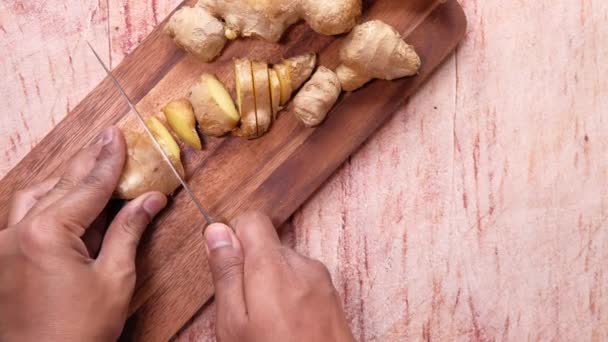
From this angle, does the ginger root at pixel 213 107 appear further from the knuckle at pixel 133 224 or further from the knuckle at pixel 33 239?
the knuckle at pixel 33 239

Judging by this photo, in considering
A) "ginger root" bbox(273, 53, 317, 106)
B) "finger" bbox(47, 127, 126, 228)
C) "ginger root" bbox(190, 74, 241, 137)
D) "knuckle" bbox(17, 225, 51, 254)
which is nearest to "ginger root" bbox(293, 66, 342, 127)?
"ginger root" bbox(273, 53, 317, 106)

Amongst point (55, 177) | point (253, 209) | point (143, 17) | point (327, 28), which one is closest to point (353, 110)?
point (327, 28)

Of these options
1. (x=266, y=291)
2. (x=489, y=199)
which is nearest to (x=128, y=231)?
(x=266, y=291)

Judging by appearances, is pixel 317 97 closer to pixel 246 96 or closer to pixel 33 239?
pixel 246 96

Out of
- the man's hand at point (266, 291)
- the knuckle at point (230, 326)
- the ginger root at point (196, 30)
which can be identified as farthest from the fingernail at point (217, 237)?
the ginger root at point (196, 30)

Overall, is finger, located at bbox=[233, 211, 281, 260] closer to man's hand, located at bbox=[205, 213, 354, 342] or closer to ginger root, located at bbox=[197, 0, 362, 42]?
man's hand, located at bbox=[205, 213, 354, 342]
